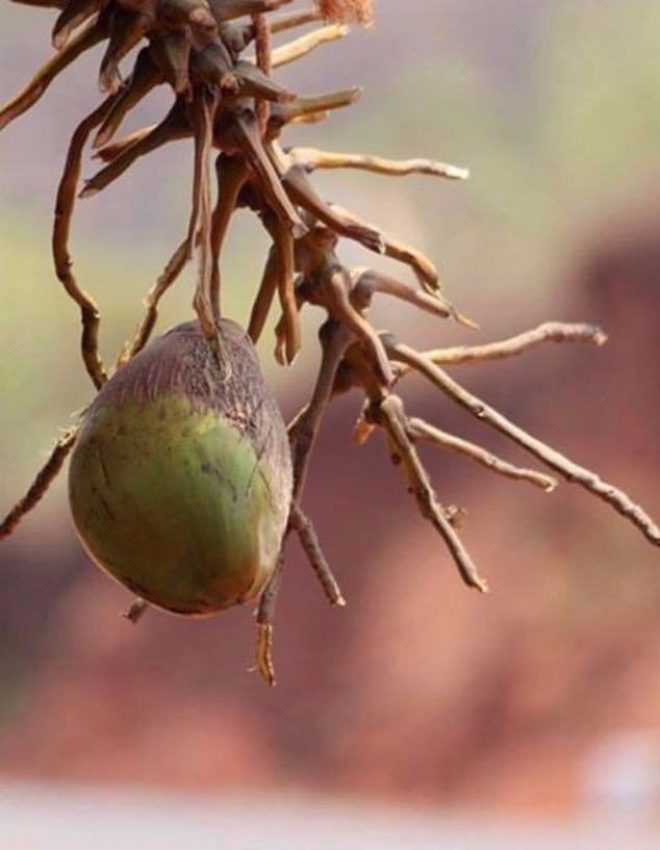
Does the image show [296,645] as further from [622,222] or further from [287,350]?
[287,350]

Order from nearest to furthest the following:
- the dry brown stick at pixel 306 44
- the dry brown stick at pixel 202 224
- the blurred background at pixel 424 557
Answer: the dry brown stick at pixel 202 224
the dry brown stick at pixel 306 44
the blurred background at pixel 424 557

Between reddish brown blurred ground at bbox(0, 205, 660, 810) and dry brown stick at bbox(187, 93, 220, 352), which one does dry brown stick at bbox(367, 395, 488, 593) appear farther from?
reddish brown blurred ground at bbox(0, 205, 660, 810)

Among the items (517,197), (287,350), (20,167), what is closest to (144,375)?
(287,350)

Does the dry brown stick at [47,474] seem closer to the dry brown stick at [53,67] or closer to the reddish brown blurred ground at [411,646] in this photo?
the dry brown stick at [53,67]

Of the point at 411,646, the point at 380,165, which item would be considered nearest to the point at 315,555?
the point at 380,165

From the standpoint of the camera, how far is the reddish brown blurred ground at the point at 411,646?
10.1 feet

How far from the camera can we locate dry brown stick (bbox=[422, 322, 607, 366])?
663mm

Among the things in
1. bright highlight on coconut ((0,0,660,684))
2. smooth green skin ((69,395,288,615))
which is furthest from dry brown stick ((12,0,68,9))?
smooth green skin ((69,395,288,615))

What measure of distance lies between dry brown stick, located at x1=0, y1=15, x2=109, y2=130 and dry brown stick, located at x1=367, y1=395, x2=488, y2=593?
15cm

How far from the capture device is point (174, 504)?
53cm

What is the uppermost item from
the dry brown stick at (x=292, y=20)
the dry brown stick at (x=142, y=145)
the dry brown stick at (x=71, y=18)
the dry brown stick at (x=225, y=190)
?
the dry brown stick at (x=71, y=18)

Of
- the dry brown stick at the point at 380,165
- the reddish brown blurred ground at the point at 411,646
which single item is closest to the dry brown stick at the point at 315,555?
the dry brown stick at the point at 380,165

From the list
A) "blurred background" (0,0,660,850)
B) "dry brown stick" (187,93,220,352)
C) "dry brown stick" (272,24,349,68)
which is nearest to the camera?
"dry brown stick" (187,93,220,352)

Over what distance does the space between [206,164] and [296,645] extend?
2.65m
